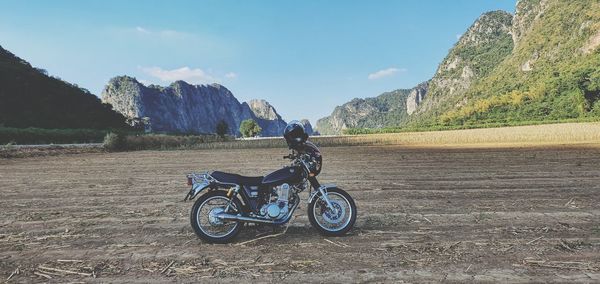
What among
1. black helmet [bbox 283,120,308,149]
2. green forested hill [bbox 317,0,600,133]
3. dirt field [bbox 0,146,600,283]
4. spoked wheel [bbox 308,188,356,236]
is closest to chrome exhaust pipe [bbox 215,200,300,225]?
dirt field [bbox 0,146,600,283]

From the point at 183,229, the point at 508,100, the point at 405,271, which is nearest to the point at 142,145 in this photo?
the point at 183,229

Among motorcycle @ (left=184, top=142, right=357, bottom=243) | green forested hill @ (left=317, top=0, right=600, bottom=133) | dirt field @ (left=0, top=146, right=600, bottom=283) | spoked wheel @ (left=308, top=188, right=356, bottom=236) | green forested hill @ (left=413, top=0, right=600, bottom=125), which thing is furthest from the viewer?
green forested hill @ (left=413, top=0, right=600, bottom=125)

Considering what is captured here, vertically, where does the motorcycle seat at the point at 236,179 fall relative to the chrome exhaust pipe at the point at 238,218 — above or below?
above

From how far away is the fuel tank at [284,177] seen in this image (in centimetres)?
591

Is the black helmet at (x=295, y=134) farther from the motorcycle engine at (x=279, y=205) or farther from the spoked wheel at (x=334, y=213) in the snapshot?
the spoked wheel at (x=334, y=213)

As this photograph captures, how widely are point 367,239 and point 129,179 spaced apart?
11.2 metres

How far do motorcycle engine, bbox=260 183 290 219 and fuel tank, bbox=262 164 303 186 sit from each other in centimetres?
10

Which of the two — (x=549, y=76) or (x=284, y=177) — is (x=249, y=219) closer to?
(x=284, y=177)

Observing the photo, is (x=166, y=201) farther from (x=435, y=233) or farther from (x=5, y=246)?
(x=435, y=233)

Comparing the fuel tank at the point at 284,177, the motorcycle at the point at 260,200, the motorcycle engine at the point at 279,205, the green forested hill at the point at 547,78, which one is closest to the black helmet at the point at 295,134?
the motorcycle at the point at 260,200

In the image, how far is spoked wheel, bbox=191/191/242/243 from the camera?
19.0 feet

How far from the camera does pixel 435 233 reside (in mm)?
6004

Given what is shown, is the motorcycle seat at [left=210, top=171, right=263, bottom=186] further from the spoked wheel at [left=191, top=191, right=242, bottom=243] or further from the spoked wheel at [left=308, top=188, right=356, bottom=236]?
the spoked wheel at [left=308, top=188, right=356, bottom=236]

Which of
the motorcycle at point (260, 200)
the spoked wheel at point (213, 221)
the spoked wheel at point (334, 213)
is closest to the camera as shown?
the spoked wheel at point (213, 221)
